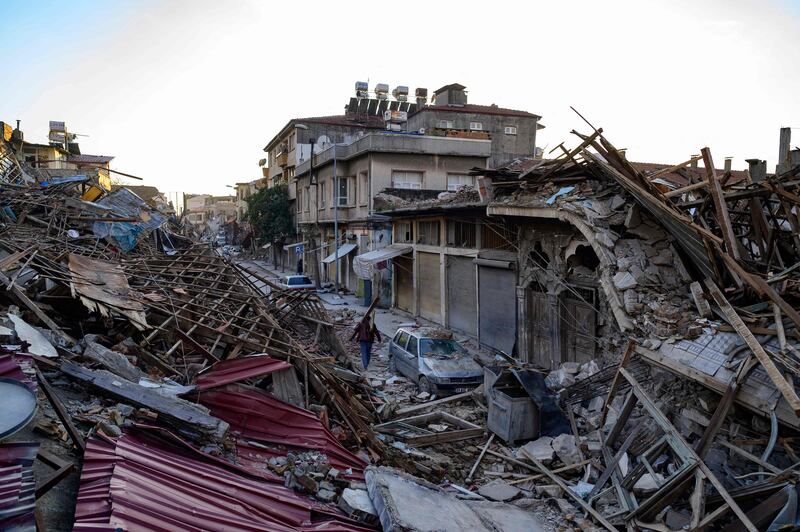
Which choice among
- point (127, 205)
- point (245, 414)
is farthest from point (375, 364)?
point (127, 205)

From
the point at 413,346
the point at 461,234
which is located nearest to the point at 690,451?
→ the point at 413,346

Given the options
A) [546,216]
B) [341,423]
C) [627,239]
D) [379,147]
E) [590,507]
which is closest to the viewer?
[590,507]

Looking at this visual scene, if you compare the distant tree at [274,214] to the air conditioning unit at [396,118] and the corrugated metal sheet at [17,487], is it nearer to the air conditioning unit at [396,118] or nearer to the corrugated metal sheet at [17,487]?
the air conditioning unit at [396,118]

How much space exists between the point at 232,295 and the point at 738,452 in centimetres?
1086

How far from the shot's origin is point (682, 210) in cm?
1003

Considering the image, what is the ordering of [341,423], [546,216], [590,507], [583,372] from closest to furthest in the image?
[590,507]
[341,423]
[583,372]
[546,216]

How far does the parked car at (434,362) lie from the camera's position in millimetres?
12820

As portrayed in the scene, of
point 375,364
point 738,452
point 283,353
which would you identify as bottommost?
point 375,364

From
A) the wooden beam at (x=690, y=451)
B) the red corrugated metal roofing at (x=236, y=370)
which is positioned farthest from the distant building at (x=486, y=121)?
the red corrugated metal roofing at (x=236, y=370)

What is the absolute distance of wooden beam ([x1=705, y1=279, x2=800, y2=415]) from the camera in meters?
6.18

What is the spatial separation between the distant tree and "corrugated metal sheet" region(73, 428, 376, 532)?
43.4 metres

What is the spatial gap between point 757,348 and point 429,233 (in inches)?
654

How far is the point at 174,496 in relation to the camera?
4449mm

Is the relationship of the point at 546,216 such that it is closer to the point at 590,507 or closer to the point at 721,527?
the point at 590,507
